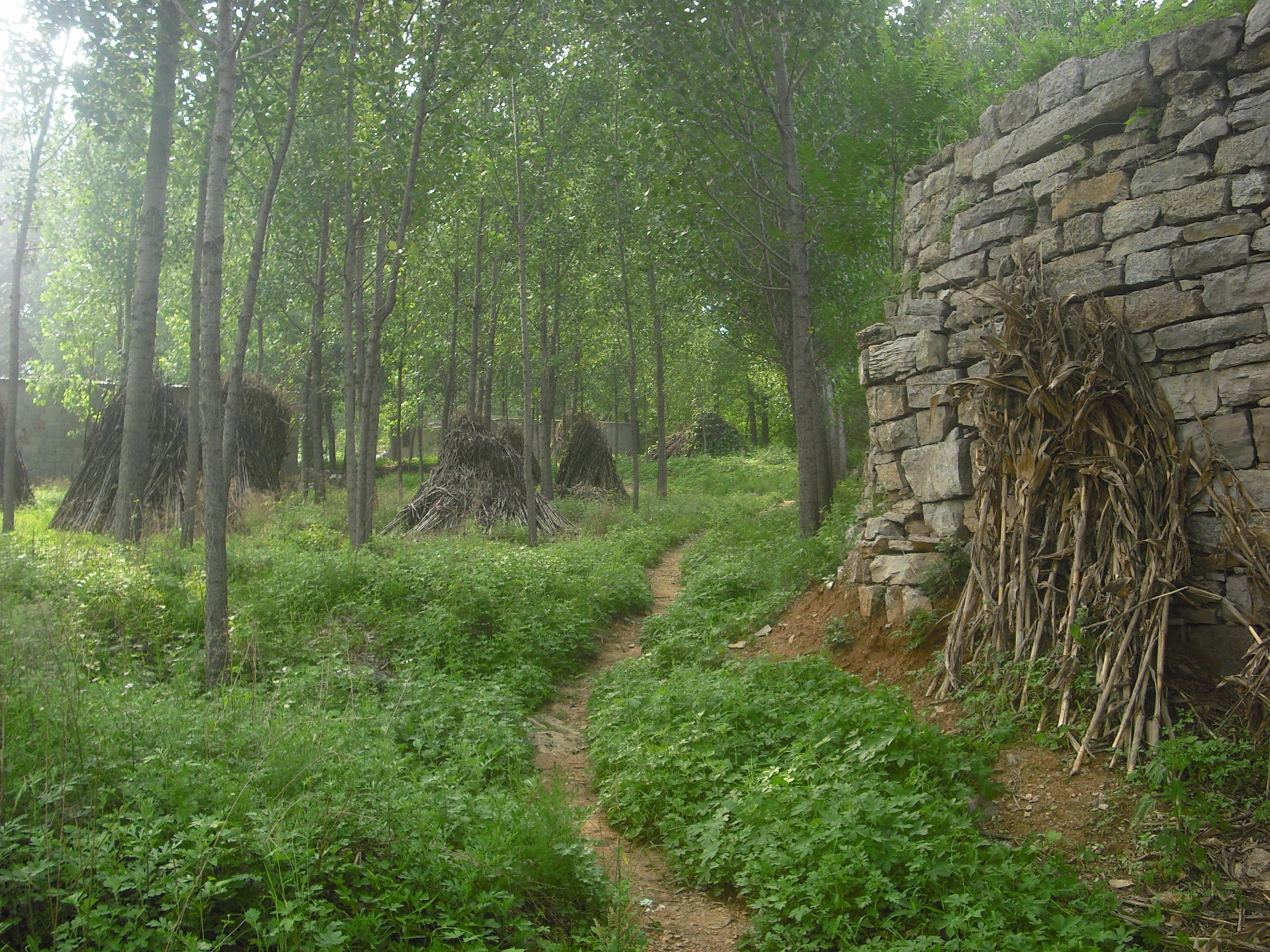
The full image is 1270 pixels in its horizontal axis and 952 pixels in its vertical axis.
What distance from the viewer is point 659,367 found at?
19.9m

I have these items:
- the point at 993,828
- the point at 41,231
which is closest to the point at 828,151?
the point at 993,828

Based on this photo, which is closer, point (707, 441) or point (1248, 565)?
point (1248, 565)

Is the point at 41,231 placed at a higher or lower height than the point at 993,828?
higher

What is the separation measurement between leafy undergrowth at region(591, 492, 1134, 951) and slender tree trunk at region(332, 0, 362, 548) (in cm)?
557

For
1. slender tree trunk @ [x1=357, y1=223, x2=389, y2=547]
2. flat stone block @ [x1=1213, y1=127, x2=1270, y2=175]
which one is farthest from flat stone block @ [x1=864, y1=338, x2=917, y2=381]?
slender tree trunk @ [x1=357, y1=223, x2=389, y2=547]

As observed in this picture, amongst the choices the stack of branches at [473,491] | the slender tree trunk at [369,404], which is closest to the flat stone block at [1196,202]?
the slender tree trunk at [369,404]

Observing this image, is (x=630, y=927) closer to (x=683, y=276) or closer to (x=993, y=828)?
(x=993, y=828)

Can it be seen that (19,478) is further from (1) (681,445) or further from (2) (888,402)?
(1) (681,445)

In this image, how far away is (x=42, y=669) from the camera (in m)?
4.11

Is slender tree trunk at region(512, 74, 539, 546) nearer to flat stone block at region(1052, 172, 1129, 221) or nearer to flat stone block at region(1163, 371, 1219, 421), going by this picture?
flat stone block at region(1052, 172, 1129, 221)

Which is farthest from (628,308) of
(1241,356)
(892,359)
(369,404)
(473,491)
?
(1241,356)

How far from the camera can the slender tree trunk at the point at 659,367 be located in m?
19.0

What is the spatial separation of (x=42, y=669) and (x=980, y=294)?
5.98 meters

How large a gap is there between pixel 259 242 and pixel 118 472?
6.75 metres
